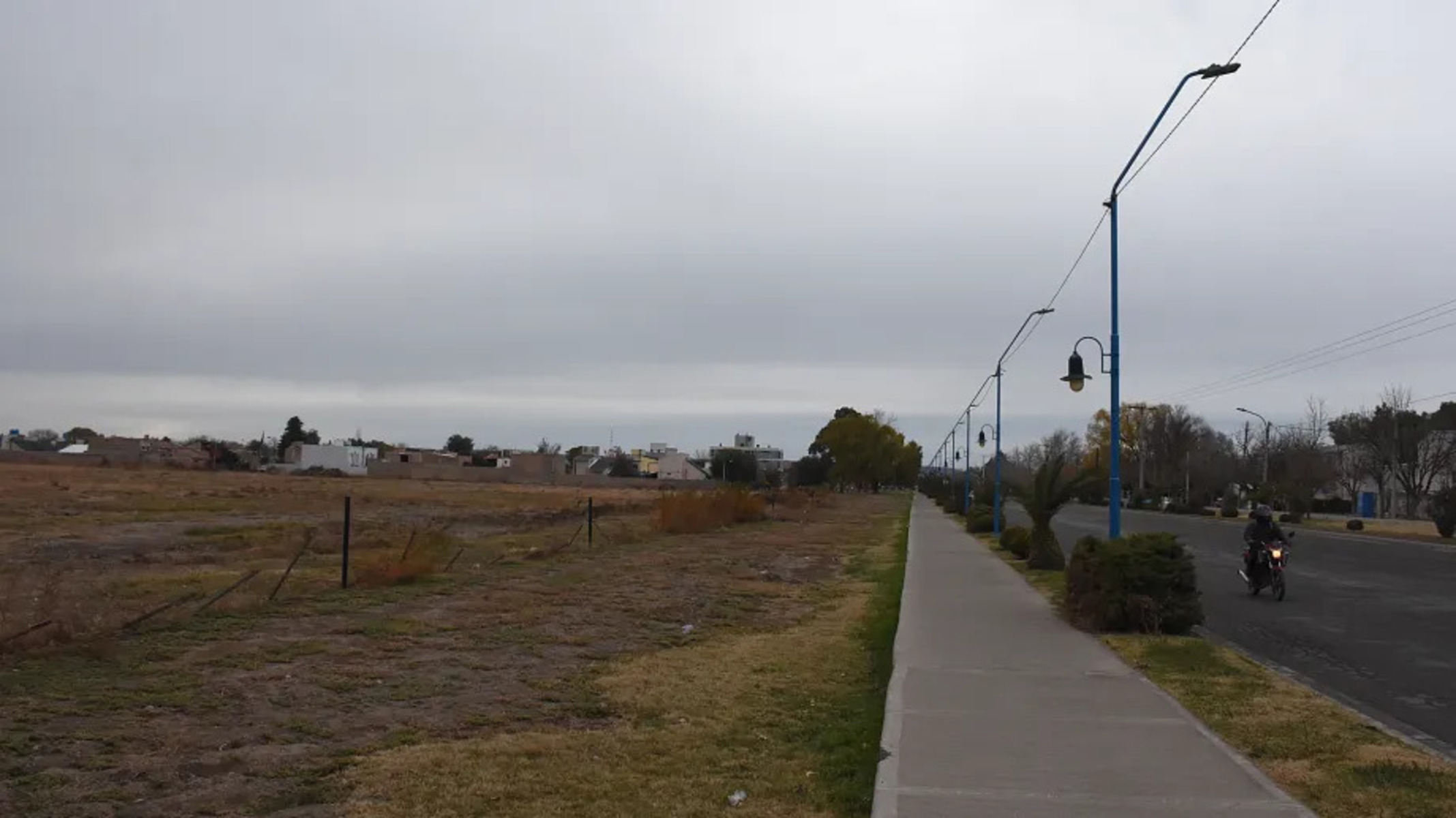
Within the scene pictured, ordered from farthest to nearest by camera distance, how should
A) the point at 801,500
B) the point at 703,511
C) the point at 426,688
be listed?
the point at 801,500 < the point at 703,511 < the point at 426,688

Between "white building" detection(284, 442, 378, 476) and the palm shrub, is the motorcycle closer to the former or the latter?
the palm shrub

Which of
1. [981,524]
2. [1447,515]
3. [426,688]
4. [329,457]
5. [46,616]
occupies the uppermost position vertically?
[329,457]

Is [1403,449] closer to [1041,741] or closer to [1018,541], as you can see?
[1018,541]

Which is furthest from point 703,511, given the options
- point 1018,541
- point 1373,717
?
point 1373,717

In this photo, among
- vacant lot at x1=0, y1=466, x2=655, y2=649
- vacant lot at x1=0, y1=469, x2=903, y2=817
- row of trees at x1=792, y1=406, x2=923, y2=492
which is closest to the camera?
vacant lot at x1=0, y1=469, x2=903, y2=817

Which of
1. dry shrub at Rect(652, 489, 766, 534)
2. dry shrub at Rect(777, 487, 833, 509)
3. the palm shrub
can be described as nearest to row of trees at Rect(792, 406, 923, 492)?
dry shrub at Rect(777, 487, 833, 509)

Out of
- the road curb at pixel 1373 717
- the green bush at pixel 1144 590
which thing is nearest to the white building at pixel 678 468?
the green bush at pixel 1144 590

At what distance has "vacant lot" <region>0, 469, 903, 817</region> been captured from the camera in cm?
644

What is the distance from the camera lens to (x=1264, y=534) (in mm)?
19141

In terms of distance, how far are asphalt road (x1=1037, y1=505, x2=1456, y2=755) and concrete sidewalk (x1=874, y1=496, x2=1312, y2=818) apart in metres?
1.84

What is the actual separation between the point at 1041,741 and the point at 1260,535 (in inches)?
514

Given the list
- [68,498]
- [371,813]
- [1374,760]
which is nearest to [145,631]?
[371,813]

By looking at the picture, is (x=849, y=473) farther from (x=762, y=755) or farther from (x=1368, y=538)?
(x=762, y=755)

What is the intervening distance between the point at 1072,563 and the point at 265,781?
11235 mm
